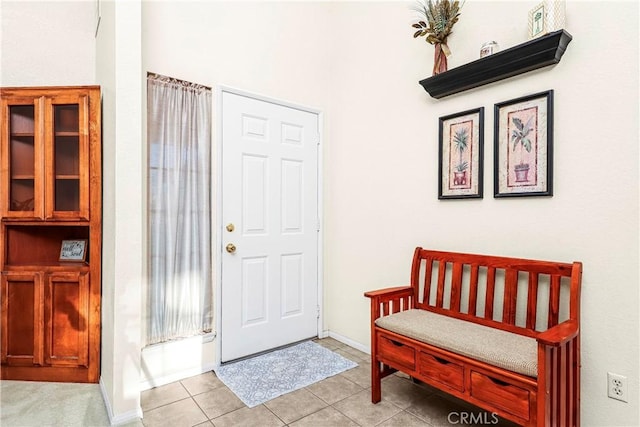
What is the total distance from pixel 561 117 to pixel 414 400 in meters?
1.91

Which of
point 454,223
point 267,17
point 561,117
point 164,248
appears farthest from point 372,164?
point 164,248

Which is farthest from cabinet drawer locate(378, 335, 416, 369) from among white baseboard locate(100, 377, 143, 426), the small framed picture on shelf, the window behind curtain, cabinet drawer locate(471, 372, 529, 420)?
the small framed picture on shelf

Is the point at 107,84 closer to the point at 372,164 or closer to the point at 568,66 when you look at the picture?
the point at 372,164

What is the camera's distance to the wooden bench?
4.88ft

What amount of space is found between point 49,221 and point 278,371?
6.46ft

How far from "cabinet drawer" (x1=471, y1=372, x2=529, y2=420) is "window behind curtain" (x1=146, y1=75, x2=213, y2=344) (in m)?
1.93

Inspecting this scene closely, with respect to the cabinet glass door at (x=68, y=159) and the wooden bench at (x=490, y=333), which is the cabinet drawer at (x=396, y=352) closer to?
the wooden bench at (x=490, y=333)

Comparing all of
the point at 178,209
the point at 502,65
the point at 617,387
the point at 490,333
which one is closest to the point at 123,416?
the point at 178,209

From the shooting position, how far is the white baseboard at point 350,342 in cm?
296

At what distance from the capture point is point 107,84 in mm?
2186

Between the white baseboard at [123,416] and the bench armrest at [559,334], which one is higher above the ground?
the bench armrest at [559,334]

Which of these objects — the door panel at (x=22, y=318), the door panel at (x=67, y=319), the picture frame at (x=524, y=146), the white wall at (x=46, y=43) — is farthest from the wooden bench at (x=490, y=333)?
the white wall at (x=46, y=43)

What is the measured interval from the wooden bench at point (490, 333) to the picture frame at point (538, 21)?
1.24 m

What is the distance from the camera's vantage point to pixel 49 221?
2.38m
